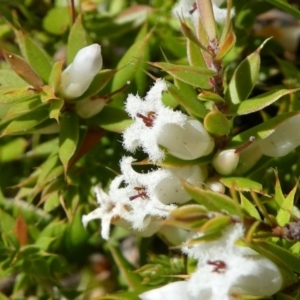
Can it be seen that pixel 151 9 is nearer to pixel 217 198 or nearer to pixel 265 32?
pixel 265 32

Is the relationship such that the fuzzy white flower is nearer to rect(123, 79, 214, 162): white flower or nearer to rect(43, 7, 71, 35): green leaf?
rect(123, 79, 214, 162): white flower

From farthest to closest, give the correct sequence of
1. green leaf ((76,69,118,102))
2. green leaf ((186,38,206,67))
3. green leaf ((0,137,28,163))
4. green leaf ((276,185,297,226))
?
green leaf ((0,137,28,163)) → green leaf ((76,69,118,102)) → green leaf ((186,38,206,67)) → green leaf ((276,185,297,226))

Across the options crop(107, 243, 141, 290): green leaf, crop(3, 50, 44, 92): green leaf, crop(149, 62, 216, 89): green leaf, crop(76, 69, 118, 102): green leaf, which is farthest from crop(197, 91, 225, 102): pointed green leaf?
crop(107, 243, 141, 290): green leaf

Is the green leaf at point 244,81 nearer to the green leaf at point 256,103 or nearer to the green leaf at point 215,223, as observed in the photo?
the green leaf at point 256,103

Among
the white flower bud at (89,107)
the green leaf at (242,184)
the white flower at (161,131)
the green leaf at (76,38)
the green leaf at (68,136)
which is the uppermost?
the green leaf at (76,38)

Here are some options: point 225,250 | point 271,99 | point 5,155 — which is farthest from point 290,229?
point 5,155

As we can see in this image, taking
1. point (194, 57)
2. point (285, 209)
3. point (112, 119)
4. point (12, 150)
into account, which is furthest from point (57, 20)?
point (285, 209)

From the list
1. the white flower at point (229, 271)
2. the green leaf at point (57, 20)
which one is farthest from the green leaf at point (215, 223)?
the green leaf at point (57, 20)
